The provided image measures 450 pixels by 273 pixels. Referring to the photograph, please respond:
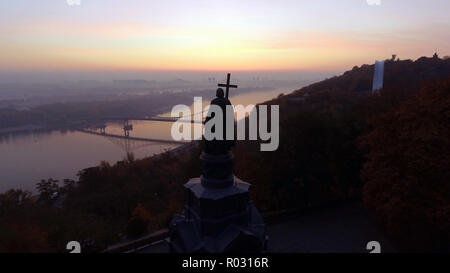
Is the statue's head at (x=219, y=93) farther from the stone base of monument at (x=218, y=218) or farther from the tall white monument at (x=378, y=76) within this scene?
the tall white monument at (x=378, y=76)

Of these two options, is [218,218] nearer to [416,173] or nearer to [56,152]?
[416,173]

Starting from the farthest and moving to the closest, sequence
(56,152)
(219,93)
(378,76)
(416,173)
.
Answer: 1. (56,152)
2. (378,76)
3. (416,173)
4. (219,93)

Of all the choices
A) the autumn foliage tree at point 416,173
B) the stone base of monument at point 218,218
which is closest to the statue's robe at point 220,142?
the stone base of monument at point 218,218

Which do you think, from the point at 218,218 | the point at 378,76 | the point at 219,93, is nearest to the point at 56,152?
the point at 218,218

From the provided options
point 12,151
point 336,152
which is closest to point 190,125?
point 12,151

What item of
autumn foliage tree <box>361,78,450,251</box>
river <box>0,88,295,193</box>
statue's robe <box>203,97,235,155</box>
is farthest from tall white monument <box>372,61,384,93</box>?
statue's robe <box>203,97,235,155</box>

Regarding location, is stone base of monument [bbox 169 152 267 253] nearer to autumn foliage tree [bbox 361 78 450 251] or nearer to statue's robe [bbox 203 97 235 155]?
statue's robe [bbox 203 97 235 155]
